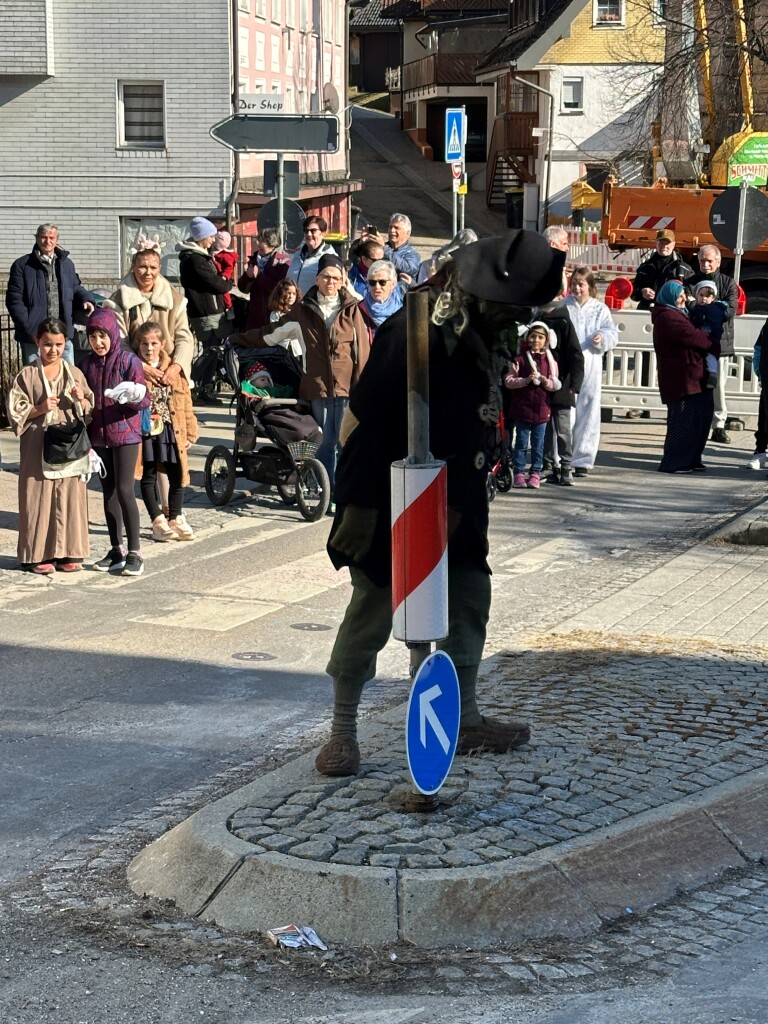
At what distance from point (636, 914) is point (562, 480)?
9774 millimetres

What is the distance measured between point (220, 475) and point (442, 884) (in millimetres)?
8927

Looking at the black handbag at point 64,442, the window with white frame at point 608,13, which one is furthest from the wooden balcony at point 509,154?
the black handbag at point 64,442

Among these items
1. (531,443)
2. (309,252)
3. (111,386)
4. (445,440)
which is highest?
(309,252)

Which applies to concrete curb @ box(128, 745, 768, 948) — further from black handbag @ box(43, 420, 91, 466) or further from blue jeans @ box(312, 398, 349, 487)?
blue jeans @ box(312, 398, 349, 487)

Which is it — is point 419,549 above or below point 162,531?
above

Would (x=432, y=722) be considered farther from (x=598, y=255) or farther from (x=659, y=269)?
(x=598, y=255)

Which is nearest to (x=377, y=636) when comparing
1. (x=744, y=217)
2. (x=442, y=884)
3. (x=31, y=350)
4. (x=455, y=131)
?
(x=442, y=884)

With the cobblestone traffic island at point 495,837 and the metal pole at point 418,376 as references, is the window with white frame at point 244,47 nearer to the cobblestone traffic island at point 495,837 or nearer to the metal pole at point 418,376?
the cobblestone traffic island at point 495,837

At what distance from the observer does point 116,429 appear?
11.0 metres

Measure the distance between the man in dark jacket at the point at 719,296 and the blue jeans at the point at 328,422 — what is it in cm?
466

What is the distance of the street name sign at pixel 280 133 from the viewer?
15391 millimetres

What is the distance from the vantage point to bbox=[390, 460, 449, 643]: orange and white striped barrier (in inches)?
210

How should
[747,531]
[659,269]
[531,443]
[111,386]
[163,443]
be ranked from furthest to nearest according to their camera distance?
[659,269], [531,443], [163,443], [747,531], [111,386]

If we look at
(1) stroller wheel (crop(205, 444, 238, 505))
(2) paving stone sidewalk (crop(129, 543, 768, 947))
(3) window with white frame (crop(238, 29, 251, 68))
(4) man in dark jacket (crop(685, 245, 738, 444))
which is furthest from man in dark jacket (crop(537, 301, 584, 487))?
(3) window with white frame (crop(238, 29, 251, 68))
